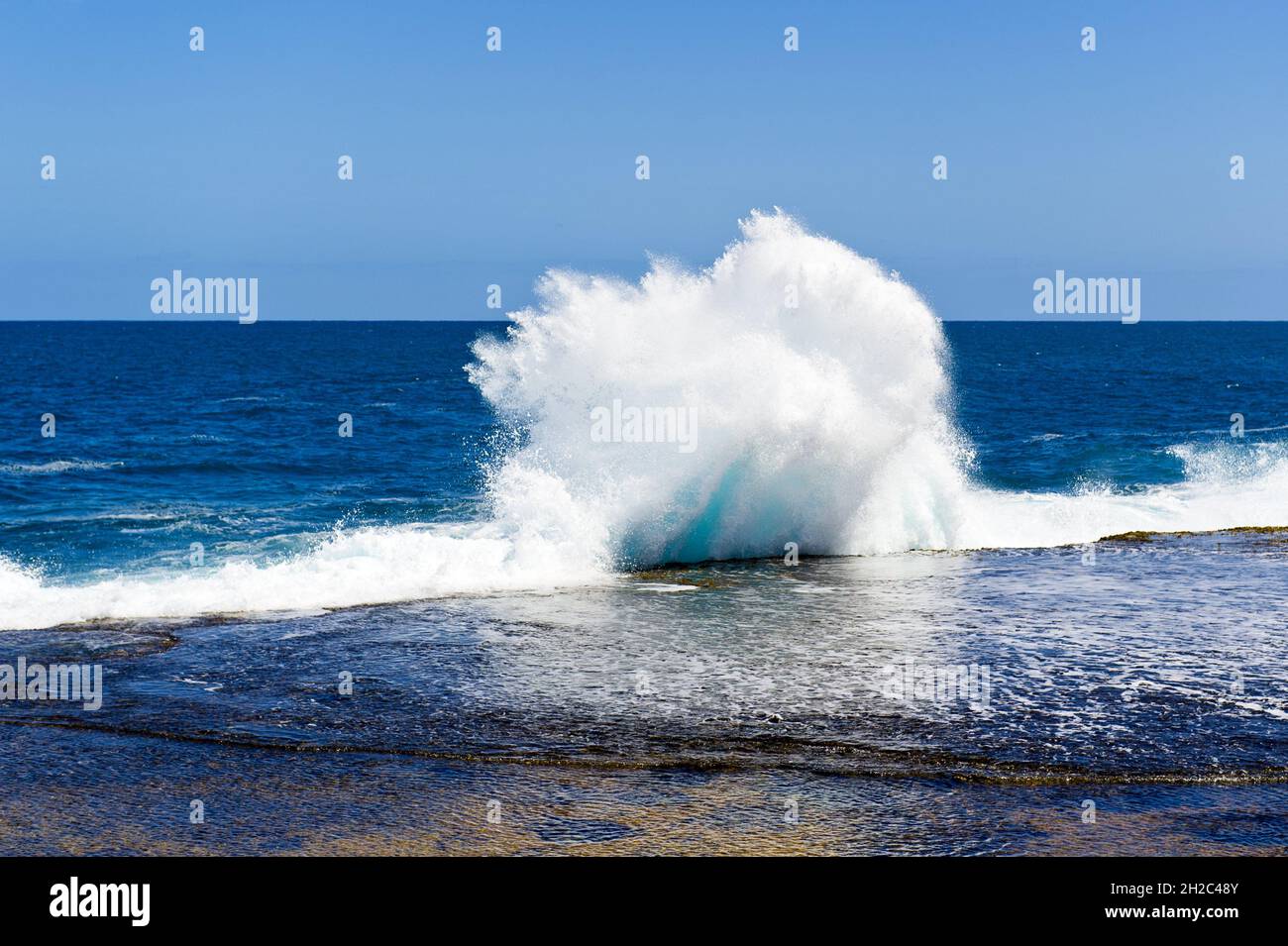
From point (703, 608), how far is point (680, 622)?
2.97 ft

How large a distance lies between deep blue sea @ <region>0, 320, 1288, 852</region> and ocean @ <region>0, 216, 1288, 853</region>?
0.06 meters

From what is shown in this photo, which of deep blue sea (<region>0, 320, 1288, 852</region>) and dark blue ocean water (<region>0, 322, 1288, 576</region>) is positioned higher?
dark blue ocean water (<region>0, 322, 1288, 576</region>)

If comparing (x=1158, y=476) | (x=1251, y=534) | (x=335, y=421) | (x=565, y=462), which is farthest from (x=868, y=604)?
(x=335, y=421)

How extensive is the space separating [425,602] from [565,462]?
5091 mm

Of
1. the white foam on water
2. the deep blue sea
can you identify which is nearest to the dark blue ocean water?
the deep blue sea

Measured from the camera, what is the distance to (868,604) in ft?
48.0

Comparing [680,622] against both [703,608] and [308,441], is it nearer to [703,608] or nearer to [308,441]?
[703,608]

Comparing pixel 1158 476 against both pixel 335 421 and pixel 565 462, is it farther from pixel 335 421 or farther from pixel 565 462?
pixel 335 421

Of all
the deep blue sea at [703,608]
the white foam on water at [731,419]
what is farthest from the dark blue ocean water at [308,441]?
the white foam on water at [731,419]

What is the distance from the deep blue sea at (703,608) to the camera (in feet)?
27.7

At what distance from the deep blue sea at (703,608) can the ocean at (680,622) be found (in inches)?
2.2

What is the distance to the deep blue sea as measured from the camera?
8445mm

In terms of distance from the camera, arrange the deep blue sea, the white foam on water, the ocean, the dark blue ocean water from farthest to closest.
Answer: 1. the dark blue ocean water
2. the white foam on water
3. the deep blue sea
4. the ocean

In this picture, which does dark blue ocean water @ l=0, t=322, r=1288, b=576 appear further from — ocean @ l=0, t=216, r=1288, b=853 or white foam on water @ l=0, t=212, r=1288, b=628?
white foam on water @ l=0, t=212, r=1288, b=628
